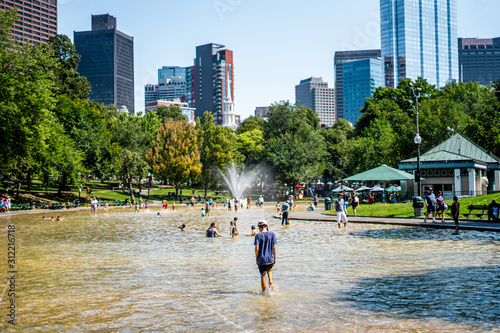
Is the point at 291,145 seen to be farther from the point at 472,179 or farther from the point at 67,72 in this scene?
the point at 472,179

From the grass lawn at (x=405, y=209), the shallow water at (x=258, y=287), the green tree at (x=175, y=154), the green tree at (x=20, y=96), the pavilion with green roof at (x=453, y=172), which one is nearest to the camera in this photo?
the shallow water at (x=258, y=287)

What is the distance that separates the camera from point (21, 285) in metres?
11.8

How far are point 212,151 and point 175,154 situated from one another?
28.7 ft

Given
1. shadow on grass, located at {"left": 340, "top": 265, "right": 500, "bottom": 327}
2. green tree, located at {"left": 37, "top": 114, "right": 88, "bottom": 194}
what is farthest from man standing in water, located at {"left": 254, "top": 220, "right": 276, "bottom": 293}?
green tree, located at {"left": 37, "top": 114, "right": 88, "bottom": 194}

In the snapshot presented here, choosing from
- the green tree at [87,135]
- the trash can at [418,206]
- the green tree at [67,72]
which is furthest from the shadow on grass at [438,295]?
the green tree at [67,72]

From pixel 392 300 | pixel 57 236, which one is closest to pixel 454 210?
pixel 392 300

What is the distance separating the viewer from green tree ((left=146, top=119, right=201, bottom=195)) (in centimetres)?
7125

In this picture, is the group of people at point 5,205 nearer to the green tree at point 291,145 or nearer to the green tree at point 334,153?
the green tree at point 291,145

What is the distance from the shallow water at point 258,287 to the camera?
27.1 feet

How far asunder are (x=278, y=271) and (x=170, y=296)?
3.83 metres

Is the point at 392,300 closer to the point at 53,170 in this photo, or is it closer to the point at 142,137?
the point at 53,170

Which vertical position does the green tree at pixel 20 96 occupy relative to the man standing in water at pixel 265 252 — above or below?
above

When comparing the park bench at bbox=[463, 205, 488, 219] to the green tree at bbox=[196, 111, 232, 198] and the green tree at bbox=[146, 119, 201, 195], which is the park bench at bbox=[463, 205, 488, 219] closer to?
the green tree at bbox=[146, 119, 201, 195]

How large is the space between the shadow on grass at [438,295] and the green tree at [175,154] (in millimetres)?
61119
